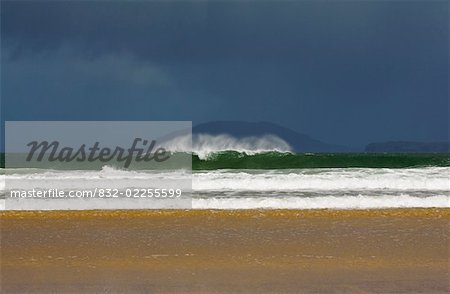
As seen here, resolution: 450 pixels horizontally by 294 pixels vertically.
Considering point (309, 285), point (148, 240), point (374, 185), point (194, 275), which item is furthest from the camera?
point (374, 185)

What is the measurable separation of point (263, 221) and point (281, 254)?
5.95 feet

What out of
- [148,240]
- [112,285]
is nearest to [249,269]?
[112,285]

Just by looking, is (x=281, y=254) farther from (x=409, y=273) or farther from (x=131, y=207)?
(x=131, y=207)

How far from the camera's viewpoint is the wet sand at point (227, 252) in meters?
3.91

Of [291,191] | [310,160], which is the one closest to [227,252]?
[291,191]

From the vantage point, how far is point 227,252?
193 inches

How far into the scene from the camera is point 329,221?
6.57 metres

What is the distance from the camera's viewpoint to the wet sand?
12.8 ft

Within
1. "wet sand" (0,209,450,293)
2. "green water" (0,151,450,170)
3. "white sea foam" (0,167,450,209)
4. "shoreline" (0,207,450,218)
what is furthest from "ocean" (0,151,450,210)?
"green water" (0,151,450,170)

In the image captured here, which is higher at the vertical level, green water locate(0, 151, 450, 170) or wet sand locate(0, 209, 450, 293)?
green water locate(0, 151, 450, 170)

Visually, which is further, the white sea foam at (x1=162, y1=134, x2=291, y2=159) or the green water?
the white sea foam at (x1=162, y1=134, x2=291, y2=159)

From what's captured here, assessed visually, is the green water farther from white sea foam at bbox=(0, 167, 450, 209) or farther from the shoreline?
the shoreline

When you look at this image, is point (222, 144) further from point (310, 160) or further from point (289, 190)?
point (289, 190)

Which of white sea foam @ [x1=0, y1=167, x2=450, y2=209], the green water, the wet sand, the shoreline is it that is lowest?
the wet sand
